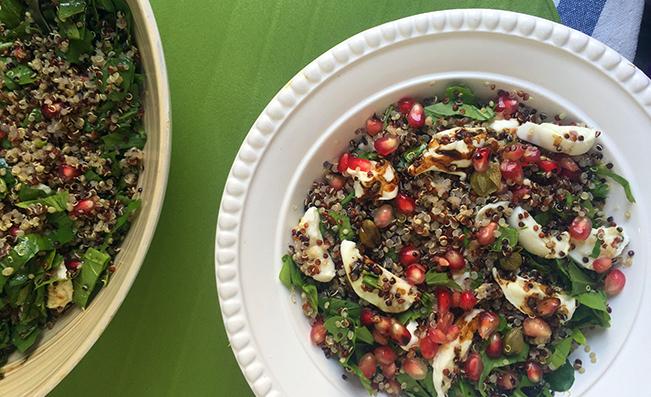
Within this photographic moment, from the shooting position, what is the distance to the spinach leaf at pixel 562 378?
1.13m

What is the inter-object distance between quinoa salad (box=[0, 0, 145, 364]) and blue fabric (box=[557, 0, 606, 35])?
0.93 metres

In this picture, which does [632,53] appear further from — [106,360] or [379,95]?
[106,360]

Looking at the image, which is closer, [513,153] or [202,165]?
[513,153]

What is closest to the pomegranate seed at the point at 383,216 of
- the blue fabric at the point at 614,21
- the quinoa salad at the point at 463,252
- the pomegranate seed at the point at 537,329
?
the quinoa salad at the point at 463,252

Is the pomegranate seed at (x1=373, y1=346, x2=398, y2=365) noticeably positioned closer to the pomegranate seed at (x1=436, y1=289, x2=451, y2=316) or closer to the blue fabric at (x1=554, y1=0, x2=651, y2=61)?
the pomegranate seed at (x1=436, y1=289, x2=451, y2=316)

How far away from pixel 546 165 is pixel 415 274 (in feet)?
1.05

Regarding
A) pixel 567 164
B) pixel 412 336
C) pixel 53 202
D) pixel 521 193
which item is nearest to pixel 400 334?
pixel 412 336

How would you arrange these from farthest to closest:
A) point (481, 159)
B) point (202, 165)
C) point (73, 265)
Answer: point (202, 165)
point (73, 265)
point (481, 159)

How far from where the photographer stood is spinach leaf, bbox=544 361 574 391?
3.72ft

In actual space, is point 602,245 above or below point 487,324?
above

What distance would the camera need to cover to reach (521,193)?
43.6 inches

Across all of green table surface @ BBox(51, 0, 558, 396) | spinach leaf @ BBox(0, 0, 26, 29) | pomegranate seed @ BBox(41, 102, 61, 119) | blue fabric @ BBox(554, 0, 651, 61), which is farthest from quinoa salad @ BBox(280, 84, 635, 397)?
spinach leaf @ BBox(0, 0, 26, 29)

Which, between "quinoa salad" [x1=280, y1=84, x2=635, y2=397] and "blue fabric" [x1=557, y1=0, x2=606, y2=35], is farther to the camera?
"blue fabric" [x1=557, y1=0, x2=606, y2=35]

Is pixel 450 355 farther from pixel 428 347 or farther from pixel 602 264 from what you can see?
pixel 602 264
